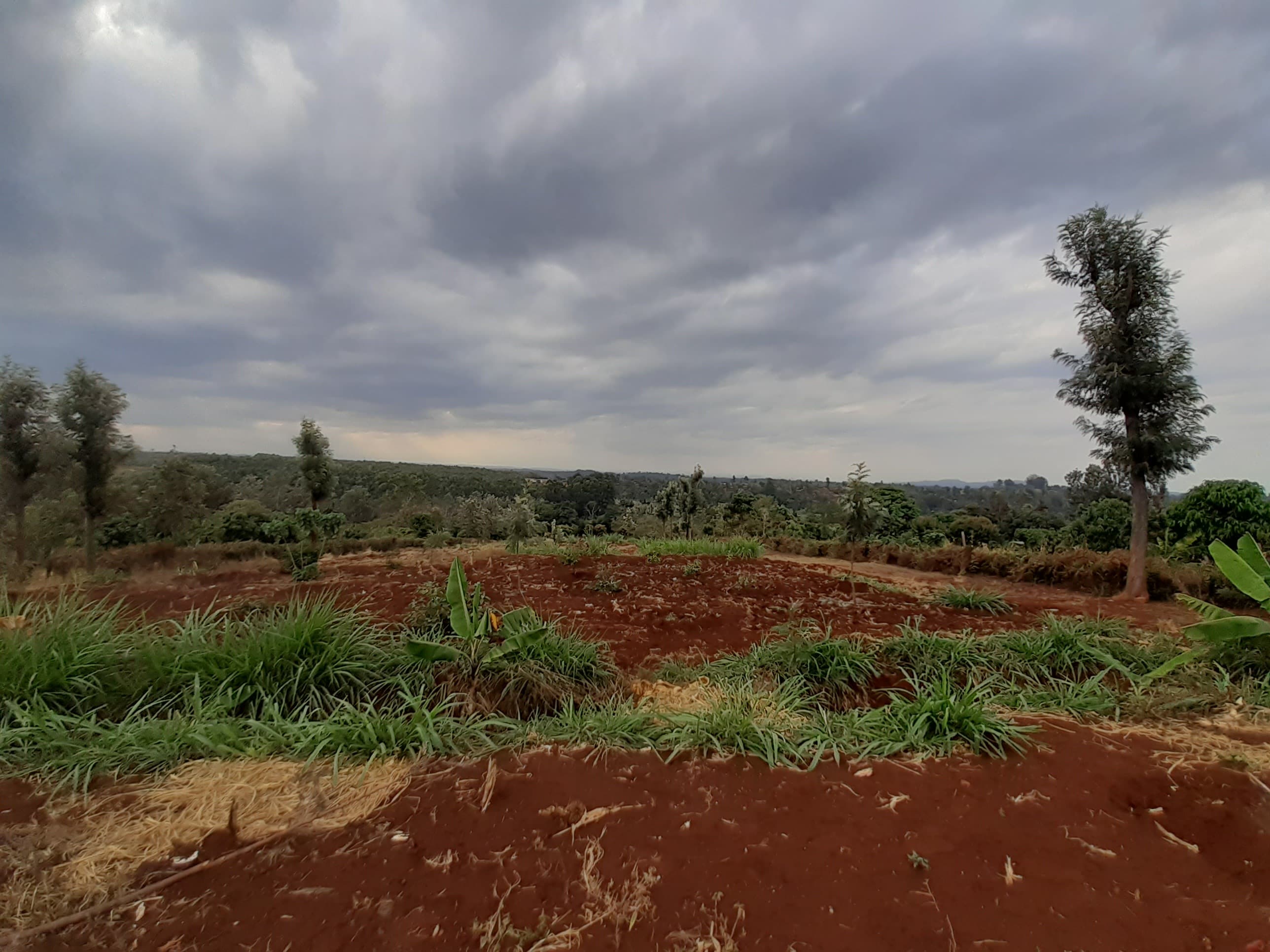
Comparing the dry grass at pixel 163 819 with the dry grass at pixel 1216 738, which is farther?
the dry grass at pixel 1216 738

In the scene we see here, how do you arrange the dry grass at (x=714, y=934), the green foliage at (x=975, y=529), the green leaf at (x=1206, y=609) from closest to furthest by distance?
1. the dry grass at (x=714, y=934)
2. the green leaf at (x=1206, y=609)
3. the green foliage at (x=975, y=529)

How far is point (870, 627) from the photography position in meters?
5.96

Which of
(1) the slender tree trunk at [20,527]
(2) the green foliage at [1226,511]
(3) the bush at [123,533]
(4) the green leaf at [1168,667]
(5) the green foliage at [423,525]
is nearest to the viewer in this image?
(4) the green leaf at [1168,667]

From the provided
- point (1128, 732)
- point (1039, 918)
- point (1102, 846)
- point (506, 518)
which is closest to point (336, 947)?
point (1039, 918)

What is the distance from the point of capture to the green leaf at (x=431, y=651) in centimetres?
355

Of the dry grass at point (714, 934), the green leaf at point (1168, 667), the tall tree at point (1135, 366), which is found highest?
the tall tree at point (1135, 366)

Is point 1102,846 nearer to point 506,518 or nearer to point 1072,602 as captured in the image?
point 1072,602

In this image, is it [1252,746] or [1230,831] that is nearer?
[1230,831]

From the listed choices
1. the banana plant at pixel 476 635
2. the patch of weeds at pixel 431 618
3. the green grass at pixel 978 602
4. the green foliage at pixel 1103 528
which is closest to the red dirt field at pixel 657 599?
the green grass at pixel 978 602

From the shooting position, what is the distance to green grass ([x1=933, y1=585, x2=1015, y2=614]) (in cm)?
683

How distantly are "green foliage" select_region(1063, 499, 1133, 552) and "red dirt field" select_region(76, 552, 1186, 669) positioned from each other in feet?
37.5

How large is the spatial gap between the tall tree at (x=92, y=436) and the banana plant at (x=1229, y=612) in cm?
2002

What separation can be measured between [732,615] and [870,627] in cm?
148

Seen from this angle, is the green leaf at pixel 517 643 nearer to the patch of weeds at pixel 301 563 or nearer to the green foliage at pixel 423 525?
the patch of weeds at pixel 301 563
